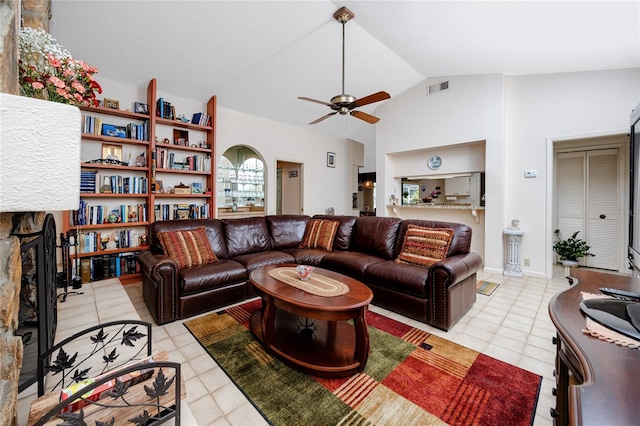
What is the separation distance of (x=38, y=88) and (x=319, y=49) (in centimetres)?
348

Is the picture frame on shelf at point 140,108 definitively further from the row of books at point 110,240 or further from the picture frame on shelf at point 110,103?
the row of books at point 110,240

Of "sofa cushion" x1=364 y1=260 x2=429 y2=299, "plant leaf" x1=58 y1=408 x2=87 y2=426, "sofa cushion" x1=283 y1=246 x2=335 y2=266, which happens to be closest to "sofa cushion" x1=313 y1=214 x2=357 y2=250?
"sofa cushion" x1=283 y1=246 x2=335 y2=266

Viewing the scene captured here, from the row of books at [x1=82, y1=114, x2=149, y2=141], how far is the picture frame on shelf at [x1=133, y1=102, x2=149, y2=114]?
137 mm

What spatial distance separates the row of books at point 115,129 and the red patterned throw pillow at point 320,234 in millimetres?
2706

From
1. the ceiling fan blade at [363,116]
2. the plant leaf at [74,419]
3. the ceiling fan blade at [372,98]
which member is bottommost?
the plant leaf at [74,419]

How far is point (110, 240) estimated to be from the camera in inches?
145

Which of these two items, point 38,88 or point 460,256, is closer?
point 38,88

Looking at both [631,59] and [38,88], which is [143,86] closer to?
[38,88]

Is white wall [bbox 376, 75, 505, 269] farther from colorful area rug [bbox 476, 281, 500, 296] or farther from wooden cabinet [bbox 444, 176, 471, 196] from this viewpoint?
colorful area rug [bbox 476, 281, 500, 296]

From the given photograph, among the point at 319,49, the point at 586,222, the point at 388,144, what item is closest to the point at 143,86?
the point at 319,49

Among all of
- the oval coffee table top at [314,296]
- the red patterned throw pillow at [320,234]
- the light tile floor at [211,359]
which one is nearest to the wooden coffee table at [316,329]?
the oval coffee table top at [314,296]

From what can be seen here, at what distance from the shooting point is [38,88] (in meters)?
1.02

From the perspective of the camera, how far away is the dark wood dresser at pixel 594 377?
56cm

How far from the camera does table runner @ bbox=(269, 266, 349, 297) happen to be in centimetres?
196
